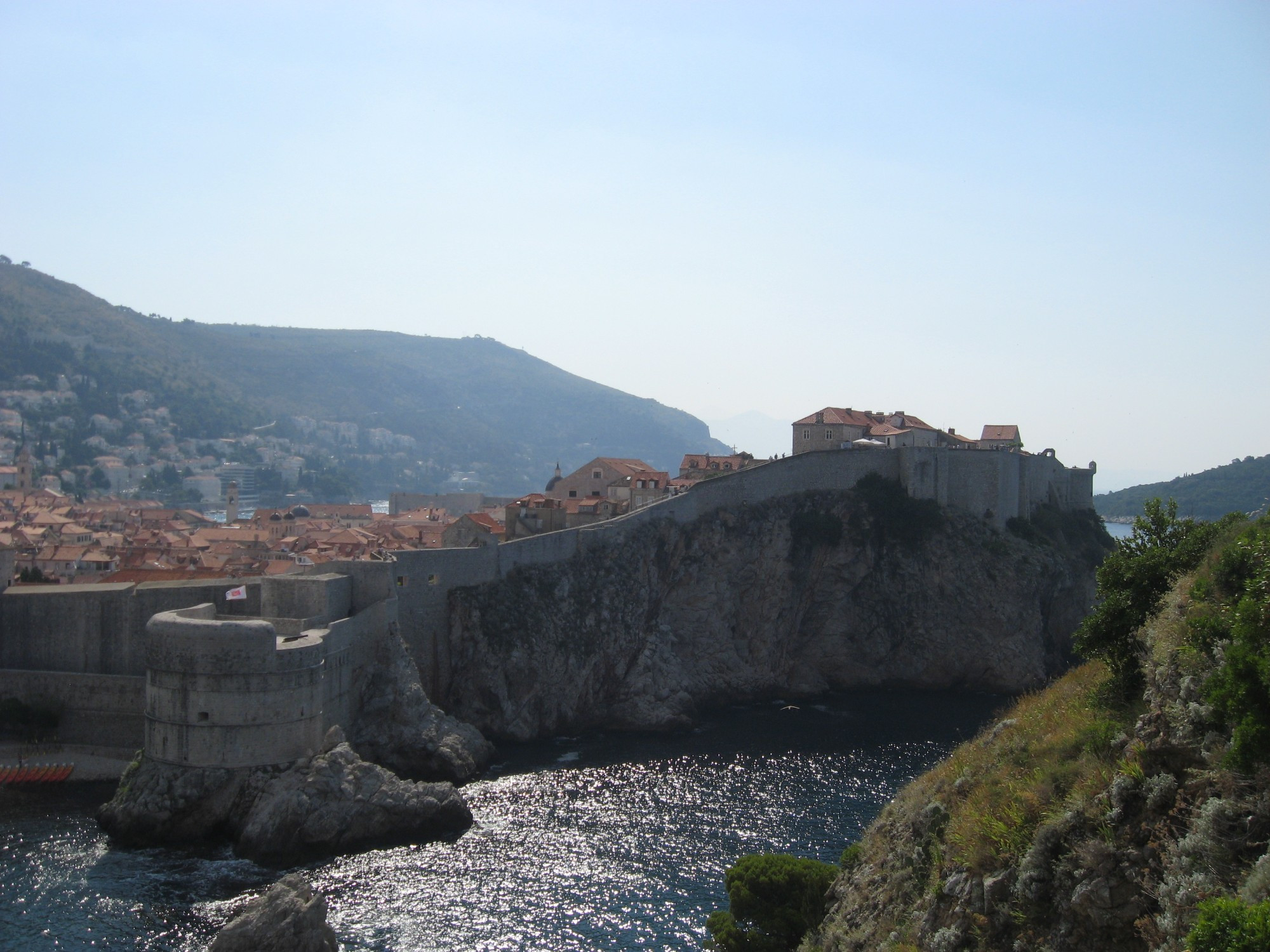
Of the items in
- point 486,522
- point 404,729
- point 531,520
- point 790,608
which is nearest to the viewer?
point 404,729

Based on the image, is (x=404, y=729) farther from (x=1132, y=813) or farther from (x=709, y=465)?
(x=709, y=465)

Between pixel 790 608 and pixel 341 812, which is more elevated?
pixel 790 608

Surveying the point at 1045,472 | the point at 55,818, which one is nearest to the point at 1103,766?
the point at 55,818

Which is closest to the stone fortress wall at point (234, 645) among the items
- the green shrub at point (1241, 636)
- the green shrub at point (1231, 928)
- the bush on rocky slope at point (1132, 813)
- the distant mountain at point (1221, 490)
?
the bush on rocky slope at point (1132, 813)

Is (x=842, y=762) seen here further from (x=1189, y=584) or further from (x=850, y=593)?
(x=1189, y=584)

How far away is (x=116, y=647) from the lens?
42.4 m

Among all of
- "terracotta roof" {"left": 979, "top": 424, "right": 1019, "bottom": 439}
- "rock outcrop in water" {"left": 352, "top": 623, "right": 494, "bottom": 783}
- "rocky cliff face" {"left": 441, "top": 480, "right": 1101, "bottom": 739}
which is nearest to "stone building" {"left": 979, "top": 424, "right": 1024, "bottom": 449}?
"terracotta roof" {"left": 979, "top": 424, "right": 1019, "bottom": 439}

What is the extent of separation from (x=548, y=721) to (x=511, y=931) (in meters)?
21.0

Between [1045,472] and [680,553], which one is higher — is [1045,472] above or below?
above

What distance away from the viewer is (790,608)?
63.0 metres

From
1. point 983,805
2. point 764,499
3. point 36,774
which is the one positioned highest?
point 764,499

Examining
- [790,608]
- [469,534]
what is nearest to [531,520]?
[469,534]

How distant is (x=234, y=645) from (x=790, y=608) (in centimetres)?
3453

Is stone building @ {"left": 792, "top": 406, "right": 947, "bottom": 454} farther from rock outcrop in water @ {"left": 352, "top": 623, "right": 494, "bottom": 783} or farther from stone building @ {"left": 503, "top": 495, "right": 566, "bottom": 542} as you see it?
rock outcrop in water @ {"left": 352, "top": 623, "right": 494, "bottom": 783}
